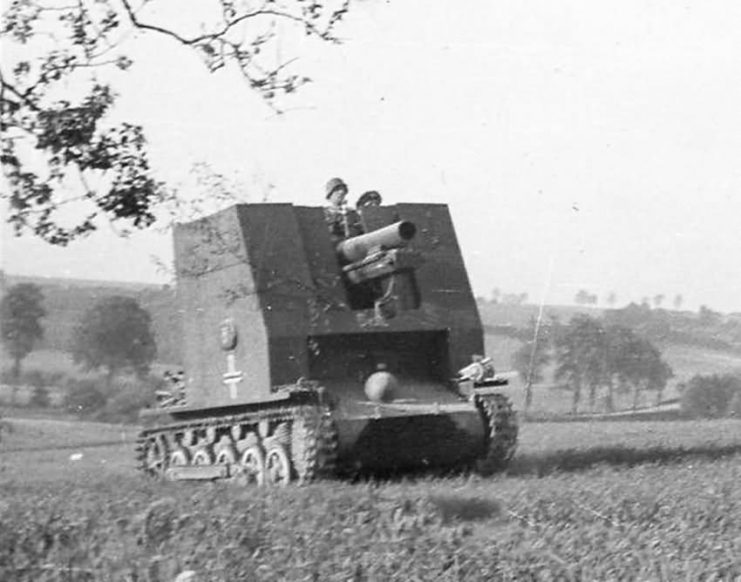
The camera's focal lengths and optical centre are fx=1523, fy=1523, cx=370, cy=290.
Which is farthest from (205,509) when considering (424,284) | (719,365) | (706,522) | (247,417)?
(719,365)

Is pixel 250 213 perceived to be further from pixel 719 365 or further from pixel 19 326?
pixel 719 365

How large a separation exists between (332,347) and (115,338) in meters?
2.12

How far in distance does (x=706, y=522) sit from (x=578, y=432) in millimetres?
10549

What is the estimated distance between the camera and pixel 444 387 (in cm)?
1448

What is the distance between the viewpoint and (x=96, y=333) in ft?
47.0

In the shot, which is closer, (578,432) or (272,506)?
(272,506)

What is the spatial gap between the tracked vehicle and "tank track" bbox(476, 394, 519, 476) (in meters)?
0.01

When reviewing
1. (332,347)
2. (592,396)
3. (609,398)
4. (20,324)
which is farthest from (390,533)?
(609,398)

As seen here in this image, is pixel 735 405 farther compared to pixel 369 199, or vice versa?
pixel 735 405

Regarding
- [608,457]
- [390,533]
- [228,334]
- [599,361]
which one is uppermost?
[228,334]

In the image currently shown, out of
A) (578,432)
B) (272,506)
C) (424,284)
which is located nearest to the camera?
(272,506)

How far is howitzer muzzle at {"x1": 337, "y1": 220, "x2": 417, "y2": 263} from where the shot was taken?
45.4 feet

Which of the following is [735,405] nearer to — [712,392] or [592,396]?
[712,392]

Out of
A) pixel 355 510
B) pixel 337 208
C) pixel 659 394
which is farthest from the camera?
pixel 659 394
